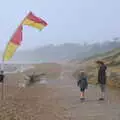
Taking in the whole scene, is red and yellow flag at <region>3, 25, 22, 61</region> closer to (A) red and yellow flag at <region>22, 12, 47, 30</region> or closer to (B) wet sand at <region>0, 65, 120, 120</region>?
(A) red and yellow flag at <region>22, 12, 47, 30</region>

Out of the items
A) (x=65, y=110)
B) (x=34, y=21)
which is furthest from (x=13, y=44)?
(x=65, y=110)

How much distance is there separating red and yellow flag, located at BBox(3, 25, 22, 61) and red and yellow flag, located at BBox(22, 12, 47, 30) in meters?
1.02

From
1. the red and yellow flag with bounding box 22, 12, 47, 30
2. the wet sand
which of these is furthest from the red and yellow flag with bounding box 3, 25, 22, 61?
the wet sand

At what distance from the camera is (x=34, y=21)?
878 inches

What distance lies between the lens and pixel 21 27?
837 inches

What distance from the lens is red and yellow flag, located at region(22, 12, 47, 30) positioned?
22027mm

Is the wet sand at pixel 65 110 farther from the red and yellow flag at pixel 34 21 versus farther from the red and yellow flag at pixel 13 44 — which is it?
the red and yellow flag at pixel 34 21

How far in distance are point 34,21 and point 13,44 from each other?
77.5 inches

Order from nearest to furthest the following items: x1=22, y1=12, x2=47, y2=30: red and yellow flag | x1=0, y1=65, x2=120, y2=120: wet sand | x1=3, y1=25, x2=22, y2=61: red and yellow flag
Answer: x1=0, y1=65, x2=120, y2=120: wet sand → x1=3, y1=25, x2=22, y2=61: red and yellow flag → x1=22, y1=12, x2=47, y2=30: red and yellow flag

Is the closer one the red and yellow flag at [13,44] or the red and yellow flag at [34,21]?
the red and yellow flag at [13,44]

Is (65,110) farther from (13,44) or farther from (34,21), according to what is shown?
(34,21)

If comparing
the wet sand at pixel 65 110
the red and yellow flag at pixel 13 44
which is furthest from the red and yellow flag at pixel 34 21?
the wet sand at pixel 65 110

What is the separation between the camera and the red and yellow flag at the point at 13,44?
20.8m

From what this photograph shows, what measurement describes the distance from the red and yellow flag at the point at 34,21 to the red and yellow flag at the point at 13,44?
1022 mm
